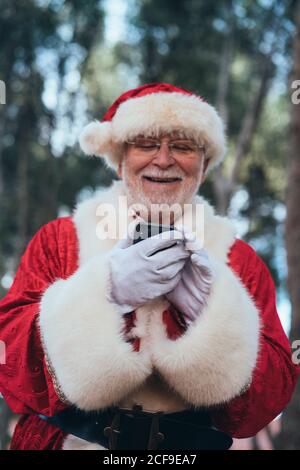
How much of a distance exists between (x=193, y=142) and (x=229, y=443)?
49.8 inches

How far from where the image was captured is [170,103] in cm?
260

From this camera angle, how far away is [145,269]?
198cm

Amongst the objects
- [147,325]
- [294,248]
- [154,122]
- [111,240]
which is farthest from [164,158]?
[294,248]

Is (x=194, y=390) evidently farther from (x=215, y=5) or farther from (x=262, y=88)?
(x=215, y=5)

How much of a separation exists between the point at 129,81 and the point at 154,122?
13.3 meters

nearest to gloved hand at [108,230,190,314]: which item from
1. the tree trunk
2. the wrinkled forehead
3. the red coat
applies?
the red coat

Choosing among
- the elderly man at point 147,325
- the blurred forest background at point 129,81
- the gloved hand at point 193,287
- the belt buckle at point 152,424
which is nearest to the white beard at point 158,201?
the elderly man at point 147,325

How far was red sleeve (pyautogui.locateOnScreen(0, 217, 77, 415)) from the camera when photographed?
212 centimetres

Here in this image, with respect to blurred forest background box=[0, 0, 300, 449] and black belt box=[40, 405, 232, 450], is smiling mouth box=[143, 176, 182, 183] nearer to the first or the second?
black belt box=[40, 405, 232, 450]

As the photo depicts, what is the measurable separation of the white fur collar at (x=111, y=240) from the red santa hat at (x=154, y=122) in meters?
0.21

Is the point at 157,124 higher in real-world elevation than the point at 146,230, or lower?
higher

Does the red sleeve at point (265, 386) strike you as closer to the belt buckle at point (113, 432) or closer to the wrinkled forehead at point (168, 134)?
the belt buckle at point (113, 432)

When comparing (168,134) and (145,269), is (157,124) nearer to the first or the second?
(168,134)
